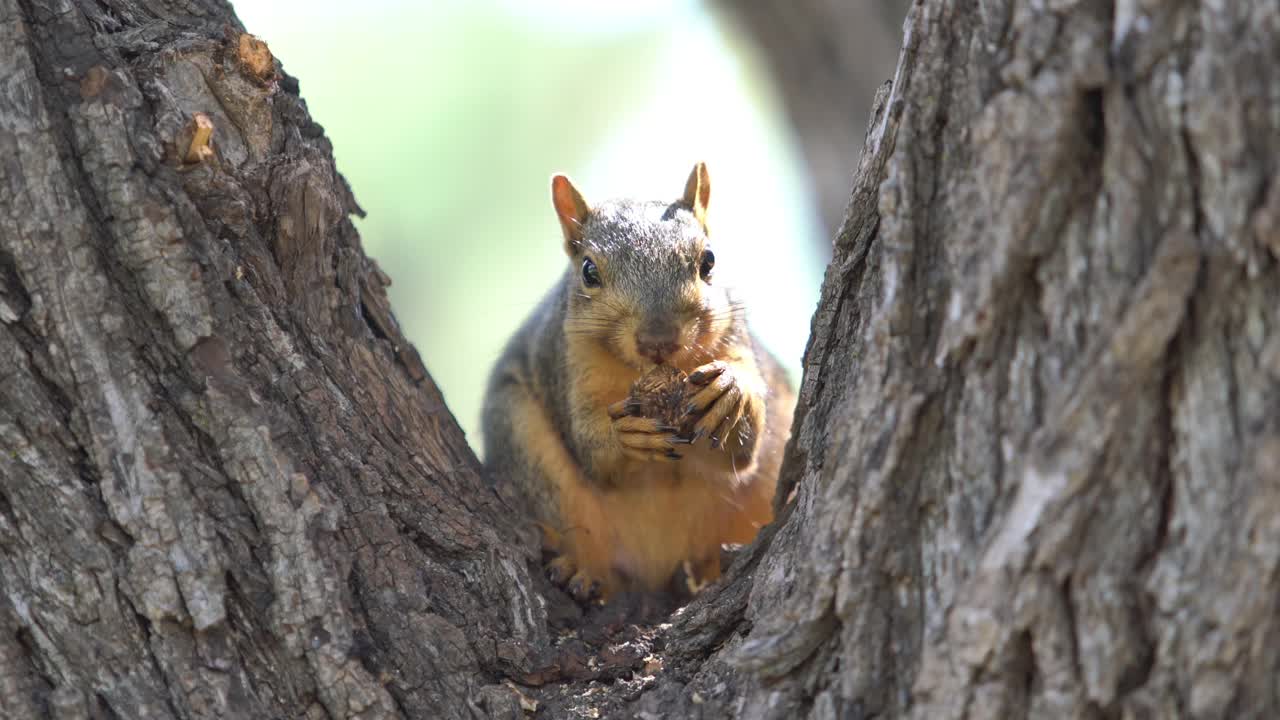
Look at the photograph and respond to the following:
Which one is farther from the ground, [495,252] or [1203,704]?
[495,252]

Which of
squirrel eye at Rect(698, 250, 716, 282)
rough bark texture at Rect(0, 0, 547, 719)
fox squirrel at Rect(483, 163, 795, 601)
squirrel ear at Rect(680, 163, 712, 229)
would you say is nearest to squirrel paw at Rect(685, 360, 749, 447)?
fox squirrel at Rect(483, 163, 795, 601)

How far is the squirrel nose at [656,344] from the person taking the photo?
290cm

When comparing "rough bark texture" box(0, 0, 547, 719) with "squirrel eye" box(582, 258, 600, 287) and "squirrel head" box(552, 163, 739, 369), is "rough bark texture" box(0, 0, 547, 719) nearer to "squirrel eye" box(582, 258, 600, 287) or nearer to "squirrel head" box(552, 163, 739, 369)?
"squirrel head" box(552, 163, 739, 369)

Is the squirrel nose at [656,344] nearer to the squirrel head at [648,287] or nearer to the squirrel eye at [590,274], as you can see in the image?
the squirrel head at [648,287]

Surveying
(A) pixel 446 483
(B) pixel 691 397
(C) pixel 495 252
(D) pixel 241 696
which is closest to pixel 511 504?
(A) pixel 446 483

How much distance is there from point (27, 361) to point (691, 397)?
59.3 inches

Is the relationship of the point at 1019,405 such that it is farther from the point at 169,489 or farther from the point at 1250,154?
the point at 169,489

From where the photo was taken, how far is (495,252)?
7684 millimetres

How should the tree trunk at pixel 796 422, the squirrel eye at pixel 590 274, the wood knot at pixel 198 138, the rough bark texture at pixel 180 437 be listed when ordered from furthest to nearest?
the squirrel eye at pixel 590 274, the wood knot at pixel 198 138, the rough bark texture at pixel 180 437, the tree trunk at pixel 796 422

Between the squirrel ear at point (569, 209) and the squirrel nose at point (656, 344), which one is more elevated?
the squirrel ear at point (569, 209)

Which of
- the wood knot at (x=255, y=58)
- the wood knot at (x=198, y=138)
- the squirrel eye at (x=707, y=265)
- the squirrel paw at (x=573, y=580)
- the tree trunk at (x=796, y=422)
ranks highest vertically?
the wood knot at (x=255, y=58)

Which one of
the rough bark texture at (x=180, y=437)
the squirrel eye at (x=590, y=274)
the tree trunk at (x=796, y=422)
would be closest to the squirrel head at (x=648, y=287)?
the squirrel eye at (x=590, y=274)

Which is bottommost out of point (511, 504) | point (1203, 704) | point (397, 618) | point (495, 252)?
point (1203, 704)

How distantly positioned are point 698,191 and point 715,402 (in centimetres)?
87
